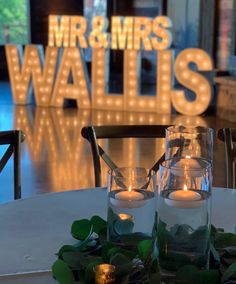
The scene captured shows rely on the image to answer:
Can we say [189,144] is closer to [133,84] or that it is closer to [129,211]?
[129,211]

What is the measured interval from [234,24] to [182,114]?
2402 mm

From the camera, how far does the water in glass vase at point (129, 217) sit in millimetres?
1188

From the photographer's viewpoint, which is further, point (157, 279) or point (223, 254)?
point (223, 254)

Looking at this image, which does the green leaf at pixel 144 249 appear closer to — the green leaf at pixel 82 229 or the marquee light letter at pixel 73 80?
the green leaf at pixel 82 229

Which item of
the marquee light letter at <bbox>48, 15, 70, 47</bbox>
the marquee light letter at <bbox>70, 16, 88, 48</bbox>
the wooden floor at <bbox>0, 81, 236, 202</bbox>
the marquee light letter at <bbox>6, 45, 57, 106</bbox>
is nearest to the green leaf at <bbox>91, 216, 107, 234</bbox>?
the wooden floor at <bbox>0, 81, 236, 202</bbox>

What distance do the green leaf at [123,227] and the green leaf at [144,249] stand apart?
0.27ft

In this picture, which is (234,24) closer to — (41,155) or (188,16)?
(188,16)

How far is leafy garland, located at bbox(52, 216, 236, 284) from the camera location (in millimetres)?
1016

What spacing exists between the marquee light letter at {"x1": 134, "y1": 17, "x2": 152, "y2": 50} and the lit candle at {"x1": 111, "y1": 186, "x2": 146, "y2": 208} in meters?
6.54

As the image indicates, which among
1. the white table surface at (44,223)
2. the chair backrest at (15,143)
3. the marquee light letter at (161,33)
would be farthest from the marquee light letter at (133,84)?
the white table surface at (44,223)

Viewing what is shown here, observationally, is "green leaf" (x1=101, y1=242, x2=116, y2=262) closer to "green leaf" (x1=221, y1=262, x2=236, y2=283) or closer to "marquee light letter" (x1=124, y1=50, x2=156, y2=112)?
"green leaf" (x1=221, y1=262, x2=236, y2=283)

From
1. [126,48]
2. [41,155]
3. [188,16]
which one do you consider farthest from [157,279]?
[188,16]

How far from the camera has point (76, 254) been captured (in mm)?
1136

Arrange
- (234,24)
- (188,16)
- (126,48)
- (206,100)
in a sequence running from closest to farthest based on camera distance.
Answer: (206,100) → (126,48) → (234,24) → (188,16)
